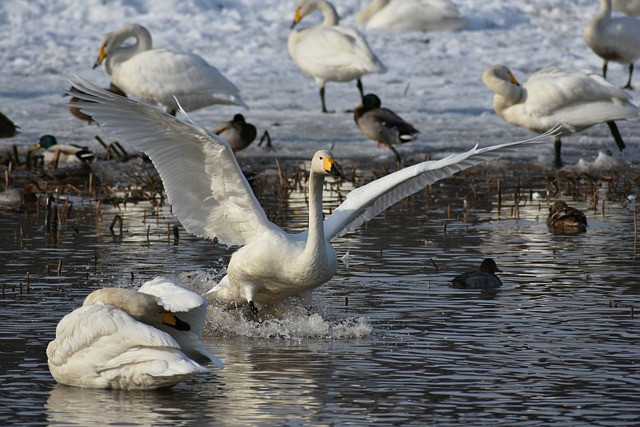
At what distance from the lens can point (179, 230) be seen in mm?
10203

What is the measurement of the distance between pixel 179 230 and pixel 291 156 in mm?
5276

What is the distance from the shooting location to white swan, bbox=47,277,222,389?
17.1 feet

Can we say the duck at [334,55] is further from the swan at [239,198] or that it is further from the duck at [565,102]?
the swan at [239,198]

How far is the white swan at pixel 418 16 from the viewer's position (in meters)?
23.9

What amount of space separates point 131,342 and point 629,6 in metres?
18.9

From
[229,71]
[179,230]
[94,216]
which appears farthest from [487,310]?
[229,71]

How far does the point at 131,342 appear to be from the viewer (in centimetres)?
530

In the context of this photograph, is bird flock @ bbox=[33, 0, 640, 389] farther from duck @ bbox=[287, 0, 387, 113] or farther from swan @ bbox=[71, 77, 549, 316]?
duck @ bbox=[287, 0, 387, 113]

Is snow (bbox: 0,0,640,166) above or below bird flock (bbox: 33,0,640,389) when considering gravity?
above

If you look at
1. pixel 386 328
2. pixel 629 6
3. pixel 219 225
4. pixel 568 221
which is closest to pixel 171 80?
pixel 568 221

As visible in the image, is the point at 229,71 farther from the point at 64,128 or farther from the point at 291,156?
the point at 291,156

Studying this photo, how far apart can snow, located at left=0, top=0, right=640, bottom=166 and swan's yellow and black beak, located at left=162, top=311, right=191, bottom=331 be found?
9782 mm

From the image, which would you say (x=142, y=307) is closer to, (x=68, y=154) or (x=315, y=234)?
(x=315, y=234)

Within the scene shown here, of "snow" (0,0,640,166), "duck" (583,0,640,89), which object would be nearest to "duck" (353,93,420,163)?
"snow" (0,0,640,166)
